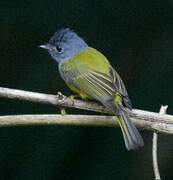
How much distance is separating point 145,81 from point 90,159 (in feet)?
2.63

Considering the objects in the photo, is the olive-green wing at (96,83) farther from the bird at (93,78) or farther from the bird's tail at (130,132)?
the bird's tail at (130,132)

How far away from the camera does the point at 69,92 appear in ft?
23.4

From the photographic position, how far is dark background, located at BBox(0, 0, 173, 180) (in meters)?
7.00

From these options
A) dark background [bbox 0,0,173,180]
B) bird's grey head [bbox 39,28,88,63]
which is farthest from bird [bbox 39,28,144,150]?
dark background [bbox 0,0,173,180]


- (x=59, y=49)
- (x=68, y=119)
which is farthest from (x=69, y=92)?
(x=68, y=119)

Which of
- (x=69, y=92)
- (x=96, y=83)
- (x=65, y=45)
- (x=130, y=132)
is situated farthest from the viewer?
(x=69, y=92)

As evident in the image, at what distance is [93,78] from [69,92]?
4.79ft

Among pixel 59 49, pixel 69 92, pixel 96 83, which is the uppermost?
pixel 59 49

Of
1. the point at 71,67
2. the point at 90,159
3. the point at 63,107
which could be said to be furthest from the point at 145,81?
the point at 63,107

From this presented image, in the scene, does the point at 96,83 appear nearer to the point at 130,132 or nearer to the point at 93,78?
the point at 93,78

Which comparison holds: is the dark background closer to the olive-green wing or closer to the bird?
the bird

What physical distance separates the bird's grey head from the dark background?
0.91 meters

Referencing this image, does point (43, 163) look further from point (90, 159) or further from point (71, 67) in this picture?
point (71, 67)

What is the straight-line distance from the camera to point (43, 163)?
7000 mm
